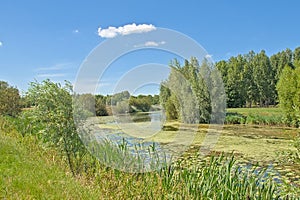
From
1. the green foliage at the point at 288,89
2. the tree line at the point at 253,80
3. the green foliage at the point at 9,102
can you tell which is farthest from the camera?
the tree line at the point at 253,80

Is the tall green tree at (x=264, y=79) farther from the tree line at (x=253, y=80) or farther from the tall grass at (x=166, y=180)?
the tall grass at (x=166, y=180)

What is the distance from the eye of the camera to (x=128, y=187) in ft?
→ 11.6

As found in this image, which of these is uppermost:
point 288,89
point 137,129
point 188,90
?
point 288,89

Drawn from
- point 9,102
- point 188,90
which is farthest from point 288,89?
point 9,102

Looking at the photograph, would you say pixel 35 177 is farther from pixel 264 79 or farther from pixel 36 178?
pixel 264 79

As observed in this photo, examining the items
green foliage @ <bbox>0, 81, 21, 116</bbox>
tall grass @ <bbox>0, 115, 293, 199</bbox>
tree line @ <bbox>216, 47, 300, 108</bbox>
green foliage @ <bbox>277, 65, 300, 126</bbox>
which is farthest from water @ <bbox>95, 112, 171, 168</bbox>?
tree line @ <bbox>216, 47, 300, 108</bbox>

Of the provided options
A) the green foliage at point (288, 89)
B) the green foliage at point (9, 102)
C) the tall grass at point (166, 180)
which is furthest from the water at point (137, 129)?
the green foliage at point (288, 89)

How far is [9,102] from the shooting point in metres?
13.1

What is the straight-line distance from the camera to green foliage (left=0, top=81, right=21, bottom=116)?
1277 cm

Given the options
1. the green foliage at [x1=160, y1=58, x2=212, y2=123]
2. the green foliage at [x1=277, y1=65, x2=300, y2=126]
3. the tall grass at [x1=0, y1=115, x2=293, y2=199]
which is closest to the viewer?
the tall grass at [x1=0, y1=115, x2=293, y2=199]

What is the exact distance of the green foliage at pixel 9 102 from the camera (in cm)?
1277

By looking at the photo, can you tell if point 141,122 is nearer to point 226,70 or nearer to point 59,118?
point 59,118

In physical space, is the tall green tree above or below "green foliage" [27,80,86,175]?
above

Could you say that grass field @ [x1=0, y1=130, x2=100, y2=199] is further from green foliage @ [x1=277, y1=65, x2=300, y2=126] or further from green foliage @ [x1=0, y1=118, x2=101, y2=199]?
green foliage @ [x1=277, y1=65, x2=300, y2=126]
